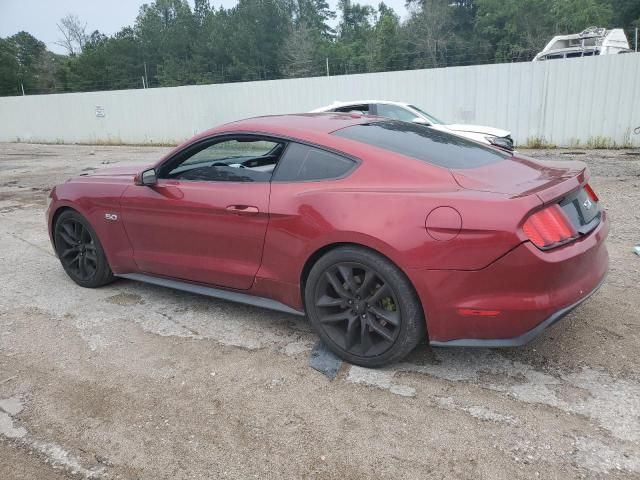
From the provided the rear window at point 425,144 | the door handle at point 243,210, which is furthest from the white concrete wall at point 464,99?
the door handle at point 243,210

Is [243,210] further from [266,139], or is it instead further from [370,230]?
[370,230]

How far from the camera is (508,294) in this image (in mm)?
2715

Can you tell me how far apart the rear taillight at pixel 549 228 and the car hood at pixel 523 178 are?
0.26ft

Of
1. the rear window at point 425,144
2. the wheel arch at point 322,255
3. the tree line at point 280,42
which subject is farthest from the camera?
the tree line at point 280,42

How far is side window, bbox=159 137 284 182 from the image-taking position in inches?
144

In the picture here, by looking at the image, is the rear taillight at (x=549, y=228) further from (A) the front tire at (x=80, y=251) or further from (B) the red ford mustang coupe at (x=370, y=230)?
(A) the front tire at (x=80, y=251)

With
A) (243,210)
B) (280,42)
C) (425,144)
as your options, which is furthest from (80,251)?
(280,42)

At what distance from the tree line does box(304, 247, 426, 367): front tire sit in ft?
113

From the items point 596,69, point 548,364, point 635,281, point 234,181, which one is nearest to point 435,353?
point 548,364

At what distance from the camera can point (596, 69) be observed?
13250 mm

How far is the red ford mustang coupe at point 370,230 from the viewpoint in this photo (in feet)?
8.95

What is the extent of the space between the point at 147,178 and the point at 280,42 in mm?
61868

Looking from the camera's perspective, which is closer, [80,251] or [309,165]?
[309,165]

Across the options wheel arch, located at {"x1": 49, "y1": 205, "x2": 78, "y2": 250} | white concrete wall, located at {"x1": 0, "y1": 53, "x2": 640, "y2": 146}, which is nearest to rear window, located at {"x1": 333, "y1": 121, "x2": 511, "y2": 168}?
wheel arch, located at {"x1": 49, "y1": 205, "x2": 78, "y2": 250}
